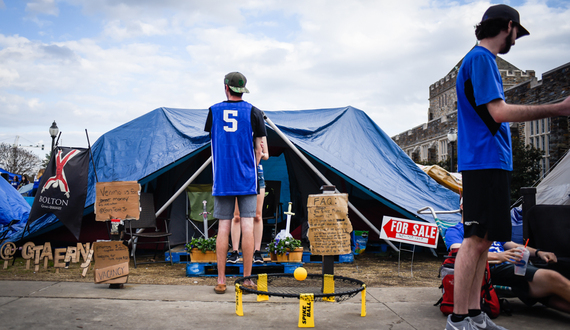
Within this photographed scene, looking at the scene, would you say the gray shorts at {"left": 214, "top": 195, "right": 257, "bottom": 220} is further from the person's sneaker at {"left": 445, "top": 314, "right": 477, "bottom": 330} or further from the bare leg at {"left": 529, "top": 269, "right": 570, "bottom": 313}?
the bare leg at {"left": 529, "top": 269, "right": 570, "bottom": 313}

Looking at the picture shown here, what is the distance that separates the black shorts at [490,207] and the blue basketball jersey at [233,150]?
1.72 meters

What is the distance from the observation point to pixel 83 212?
5047 millimetres

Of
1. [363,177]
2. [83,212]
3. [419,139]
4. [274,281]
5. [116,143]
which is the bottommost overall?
[274,281]

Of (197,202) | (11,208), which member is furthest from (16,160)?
(197,202)

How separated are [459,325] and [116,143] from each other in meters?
5.33

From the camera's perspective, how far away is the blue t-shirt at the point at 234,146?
321cm

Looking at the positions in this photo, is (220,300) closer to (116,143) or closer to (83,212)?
(83,212)

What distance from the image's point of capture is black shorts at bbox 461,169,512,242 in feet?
6.31

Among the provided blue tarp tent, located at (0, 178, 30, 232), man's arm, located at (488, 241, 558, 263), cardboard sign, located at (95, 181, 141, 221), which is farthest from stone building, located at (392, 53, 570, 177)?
blue tarp tent, located at (0, 178, 30, 232)

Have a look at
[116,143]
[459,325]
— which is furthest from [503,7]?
[116,143]

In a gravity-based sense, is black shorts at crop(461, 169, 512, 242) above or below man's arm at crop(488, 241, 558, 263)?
above

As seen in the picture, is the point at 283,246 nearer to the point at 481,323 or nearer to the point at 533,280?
the point at 533,280

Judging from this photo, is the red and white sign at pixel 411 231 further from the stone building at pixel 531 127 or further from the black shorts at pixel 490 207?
the stone building at pixel 531 127

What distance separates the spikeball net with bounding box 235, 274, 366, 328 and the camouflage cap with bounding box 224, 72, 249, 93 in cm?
153
